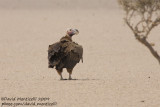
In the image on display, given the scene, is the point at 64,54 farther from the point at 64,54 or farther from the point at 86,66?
the point at 86,66

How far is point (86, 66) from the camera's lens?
1931 cm

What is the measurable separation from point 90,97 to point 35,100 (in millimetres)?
1145

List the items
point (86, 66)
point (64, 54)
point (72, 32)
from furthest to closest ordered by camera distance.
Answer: point (86, 66) → point (72, 32) → point (64, 54)

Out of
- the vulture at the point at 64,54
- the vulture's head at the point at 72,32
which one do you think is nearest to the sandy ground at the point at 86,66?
the vulture at the point at 64,54

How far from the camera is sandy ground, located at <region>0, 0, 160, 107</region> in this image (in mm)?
11414

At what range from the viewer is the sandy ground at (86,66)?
11414 mm

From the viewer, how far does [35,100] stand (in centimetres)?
1077

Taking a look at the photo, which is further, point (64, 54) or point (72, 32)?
point (72, 32)

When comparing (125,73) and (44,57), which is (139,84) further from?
(44,57)

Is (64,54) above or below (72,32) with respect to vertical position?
below

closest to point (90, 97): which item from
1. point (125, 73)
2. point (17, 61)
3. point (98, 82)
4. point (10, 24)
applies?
point (98, 82)

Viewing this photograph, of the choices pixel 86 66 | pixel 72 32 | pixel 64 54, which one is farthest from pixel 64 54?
pixel 86 66

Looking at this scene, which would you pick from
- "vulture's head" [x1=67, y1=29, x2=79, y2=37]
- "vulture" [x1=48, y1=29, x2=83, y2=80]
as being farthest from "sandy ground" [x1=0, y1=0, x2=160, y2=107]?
"vulture's head" [x1=67, y1=29, x2=79, y2=37]

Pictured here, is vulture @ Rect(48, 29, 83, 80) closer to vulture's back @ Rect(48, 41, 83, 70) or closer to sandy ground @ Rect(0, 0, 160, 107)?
vulture's back @ Rect(48, 41, 83, 70)
